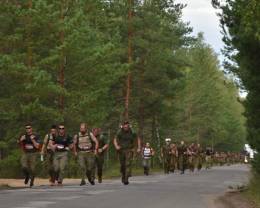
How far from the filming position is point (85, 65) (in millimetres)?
41719

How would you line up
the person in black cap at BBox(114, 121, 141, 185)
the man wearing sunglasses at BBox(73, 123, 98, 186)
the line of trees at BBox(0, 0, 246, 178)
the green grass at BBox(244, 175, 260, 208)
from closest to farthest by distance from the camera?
the green grass at BBox(244, 175, 260, 208)
the man wearing sunglasses at BBox(73, 123, 98, 186)
the person in black cap at BBox(114, 121, 141, 185)
the line of trees at BBox(0, 0, 246, 178)

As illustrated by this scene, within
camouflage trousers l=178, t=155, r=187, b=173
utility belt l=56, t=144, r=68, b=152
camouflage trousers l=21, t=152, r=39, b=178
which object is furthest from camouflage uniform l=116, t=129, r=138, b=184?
camouflage trousers l=178, t=155, r=187, b=173

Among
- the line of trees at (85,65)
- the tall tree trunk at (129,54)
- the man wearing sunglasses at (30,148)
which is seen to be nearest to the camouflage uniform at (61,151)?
the man wearing sunglasses at (30,148)

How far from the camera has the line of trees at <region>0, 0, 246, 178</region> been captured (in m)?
38.2

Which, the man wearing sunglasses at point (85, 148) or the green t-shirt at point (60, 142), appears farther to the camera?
the man wearing sunglasses at point (85, 148)

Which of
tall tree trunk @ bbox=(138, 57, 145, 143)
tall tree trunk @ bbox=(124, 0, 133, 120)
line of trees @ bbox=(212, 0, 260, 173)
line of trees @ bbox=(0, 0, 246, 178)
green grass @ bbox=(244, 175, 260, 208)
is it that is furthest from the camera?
tall tree trunk @ bbox=(138, 57, 145, 143)

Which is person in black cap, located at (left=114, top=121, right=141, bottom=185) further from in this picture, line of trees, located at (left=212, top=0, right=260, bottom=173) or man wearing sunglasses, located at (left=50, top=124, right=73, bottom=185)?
line of trees, located at (left=212, top=0, right=260, bottom=173)

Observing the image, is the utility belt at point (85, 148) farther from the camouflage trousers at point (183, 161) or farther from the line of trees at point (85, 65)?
the camouflage trousers at point (183, 161)

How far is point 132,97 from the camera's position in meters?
57.0

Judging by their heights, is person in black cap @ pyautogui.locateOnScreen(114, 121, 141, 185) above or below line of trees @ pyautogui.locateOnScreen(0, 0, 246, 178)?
below

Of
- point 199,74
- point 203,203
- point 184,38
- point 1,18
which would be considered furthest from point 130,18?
point 199,74

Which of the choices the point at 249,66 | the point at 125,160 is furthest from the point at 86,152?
the point at 249,66

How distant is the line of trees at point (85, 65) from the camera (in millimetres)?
38156

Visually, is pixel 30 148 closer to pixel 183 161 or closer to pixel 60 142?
pixel 60 142
